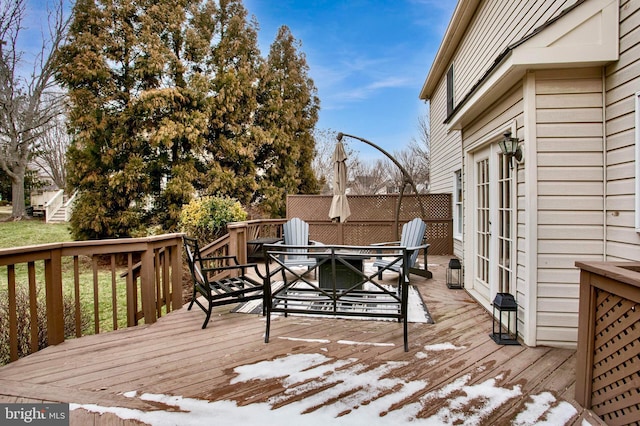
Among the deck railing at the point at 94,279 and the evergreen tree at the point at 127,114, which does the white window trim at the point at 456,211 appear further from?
the evergreen tree at the point at 127,114

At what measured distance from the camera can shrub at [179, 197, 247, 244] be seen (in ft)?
23.0

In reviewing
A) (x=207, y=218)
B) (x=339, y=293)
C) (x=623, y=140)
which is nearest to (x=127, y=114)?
(x=207, y=218)

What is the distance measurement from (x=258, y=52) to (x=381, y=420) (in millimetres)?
12119

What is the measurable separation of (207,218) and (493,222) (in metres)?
5.39

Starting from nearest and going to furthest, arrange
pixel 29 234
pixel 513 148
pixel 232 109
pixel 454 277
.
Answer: pixel 513 148
pixel 454 277
pixel 232 109
pixel 29 234

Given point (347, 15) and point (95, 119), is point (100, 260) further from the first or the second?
point (347, 15)

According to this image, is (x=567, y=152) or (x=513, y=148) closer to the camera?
(x=567, y=152)

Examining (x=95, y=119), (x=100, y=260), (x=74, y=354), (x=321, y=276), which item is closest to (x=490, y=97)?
(x=321, y=276)

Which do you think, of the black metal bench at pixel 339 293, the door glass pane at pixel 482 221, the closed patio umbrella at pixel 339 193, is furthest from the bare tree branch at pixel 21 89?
the door glass pane at pixel 482 221

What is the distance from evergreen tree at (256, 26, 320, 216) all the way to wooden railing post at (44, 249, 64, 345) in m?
8.27

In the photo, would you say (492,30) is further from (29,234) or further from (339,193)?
(29,234)

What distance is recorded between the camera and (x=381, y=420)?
186cm

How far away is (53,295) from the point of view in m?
2.84

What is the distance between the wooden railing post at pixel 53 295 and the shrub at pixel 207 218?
4036 mm
